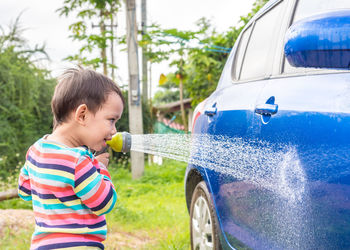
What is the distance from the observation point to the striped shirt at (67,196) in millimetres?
1642

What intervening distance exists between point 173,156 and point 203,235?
2.02 feet

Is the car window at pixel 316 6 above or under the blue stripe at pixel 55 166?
above

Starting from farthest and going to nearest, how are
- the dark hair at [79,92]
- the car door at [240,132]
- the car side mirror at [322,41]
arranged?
the car door at [240,132], the dark hair at [79,92], the car side mirror at [322,41]

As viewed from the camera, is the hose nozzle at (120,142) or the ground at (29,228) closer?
the hose nozzle at (120,142)

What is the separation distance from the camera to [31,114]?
32.2 feet

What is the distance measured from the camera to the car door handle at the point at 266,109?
6.17ft

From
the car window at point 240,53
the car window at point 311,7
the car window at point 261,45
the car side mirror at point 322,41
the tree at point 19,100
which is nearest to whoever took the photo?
the car side mirror at point 322,41

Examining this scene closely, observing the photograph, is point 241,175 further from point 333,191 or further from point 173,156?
point 173,156

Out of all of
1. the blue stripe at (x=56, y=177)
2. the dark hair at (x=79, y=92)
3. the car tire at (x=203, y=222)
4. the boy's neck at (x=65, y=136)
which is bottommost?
the car tire at (x=203, y=222)

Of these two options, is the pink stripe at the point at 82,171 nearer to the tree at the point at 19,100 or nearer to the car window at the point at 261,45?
the car window at the point at 261,45

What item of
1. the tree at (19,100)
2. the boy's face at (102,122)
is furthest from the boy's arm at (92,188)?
the tree at (19,100)

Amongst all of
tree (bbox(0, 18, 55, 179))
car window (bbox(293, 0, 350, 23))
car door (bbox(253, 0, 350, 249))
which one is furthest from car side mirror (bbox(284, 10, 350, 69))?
tree (bbox(0, 18, 55, 179))

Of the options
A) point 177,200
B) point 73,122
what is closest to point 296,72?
point 73,122

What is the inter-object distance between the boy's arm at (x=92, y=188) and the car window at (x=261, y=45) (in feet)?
3.59
